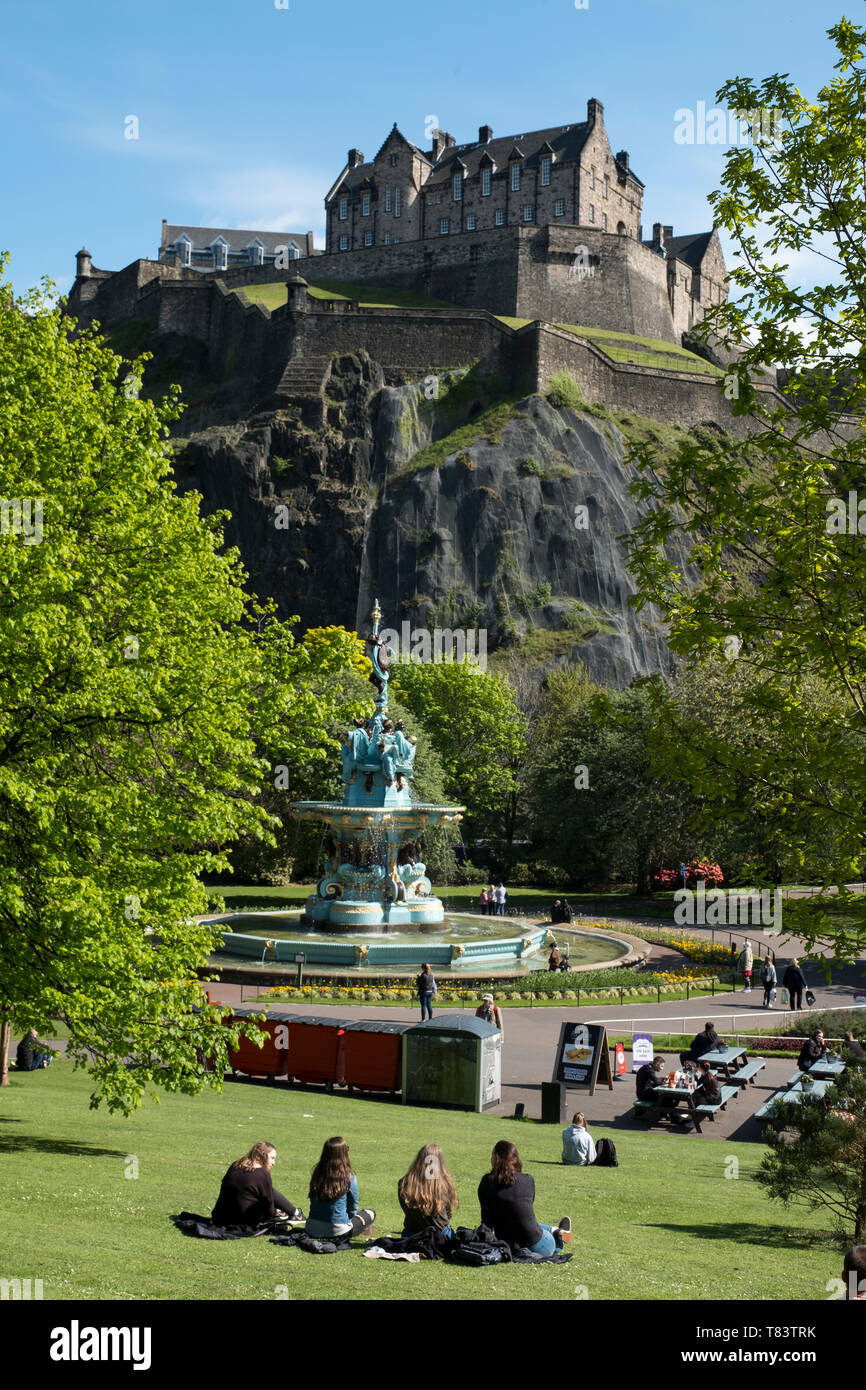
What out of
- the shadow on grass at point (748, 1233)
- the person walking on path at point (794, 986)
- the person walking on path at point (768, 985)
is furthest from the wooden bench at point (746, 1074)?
the shadow on grass at point (748, 1233)

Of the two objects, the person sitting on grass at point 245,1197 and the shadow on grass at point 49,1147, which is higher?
the person sitting on grass at point 245,1197

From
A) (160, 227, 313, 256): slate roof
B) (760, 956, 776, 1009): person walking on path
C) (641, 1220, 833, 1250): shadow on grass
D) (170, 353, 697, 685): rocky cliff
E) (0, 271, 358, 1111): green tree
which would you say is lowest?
(760, 956, 776, 1009): person walking on path

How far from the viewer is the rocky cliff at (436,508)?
71.8 meters

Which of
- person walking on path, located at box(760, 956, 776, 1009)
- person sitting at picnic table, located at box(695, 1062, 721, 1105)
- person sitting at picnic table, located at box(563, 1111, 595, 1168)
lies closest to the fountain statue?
person walking on path, located at box(760, 956, 776, 1009)

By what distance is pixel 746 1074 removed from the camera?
16859 mm

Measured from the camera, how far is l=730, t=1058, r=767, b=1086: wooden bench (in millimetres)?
16797

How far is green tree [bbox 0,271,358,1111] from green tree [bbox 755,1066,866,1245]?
5.16 meters

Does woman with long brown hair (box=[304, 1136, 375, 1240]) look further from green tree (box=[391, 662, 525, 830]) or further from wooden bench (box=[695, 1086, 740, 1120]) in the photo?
green tree (box=[391, 662, 525, 830])

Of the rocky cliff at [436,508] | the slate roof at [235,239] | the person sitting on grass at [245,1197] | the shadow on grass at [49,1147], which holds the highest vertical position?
the slate roof at [235,239]

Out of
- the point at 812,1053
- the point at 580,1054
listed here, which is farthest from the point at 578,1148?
the point at 812,1053

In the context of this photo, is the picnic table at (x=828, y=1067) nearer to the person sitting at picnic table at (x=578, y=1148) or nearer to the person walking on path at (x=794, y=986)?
the person sitting at picnic table at (x=578, y=1148)

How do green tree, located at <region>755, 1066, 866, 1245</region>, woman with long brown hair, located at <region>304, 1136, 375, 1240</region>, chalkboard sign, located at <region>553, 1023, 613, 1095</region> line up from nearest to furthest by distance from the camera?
woman with long brown hair, located at <region>304, 1136, 375, 1240</region>, green tree, located at <region>755, 1066, 866, 1245</region>, chalkboard sign, located at <region>553, 1023, 613, 1095</region>

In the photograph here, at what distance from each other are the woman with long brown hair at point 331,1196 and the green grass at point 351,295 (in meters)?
84.2

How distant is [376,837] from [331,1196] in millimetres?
22160
